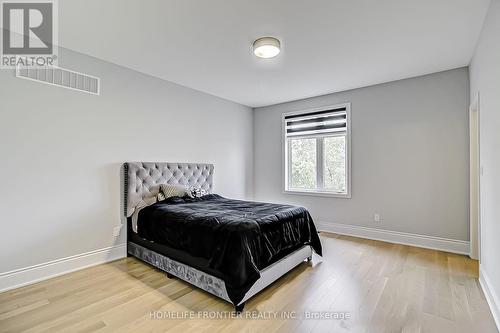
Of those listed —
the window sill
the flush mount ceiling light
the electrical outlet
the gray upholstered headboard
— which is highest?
Result: the flush mount ceiling light

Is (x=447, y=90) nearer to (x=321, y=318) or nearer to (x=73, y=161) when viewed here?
(x=321, y=318)

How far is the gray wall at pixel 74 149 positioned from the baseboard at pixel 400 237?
2979mm

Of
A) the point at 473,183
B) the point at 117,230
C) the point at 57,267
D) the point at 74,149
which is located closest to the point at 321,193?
the point at 473,183

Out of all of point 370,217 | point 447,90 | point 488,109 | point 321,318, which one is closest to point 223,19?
point 488,109

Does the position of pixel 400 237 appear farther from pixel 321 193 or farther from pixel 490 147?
pixel 490 147

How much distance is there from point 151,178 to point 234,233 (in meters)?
1.90

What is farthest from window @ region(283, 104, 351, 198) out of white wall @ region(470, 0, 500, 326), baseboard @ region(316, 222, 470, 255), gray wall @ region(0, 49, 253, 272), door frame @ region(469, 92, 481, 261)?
gray wall @ region(0, 49, 253, 272)

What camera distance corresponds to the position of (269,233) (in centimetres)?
249

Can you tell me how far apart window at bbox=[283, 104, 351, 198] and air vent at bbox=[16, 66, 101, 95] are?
3489mm

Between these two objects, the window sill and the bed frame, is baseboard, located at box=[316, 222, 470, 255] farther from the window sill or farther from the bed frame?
the bed frame

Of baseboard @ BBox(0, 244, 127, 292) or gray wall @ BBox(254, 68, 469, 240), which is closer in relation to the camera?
baseboard @ BBox(0, 244, 127, 292)

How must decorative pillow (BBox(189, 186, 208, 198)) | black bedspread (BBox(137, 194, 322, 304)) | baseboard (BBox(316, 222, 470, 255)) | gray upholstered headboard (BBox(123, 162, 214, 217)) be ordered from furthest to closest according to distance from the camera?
decorative pillow (BBox(189, 186, 208, 198))
baseboard (BBox(316, 222, 470, 255))
gray upholstered headboard (BBox(123, 162, 214, 217))
black bedspread (BBox(137, 194, 322, 304))

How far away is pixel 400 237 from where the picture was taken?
152 inches

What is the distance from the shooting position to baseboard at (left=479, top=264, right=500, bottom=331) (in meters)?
1.90
